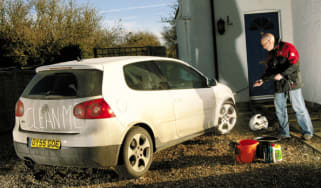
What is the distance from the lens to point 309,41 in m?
8.69

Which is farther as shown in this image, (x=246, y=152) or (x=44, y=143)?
(x=246, y=152)

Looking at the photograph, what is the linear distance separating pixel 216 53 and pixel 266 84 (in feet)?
5.96

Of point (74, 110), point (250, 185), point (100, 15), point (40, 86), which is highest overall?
point (100, 15)

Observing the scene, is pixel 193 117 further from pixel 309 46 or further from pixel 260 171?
pixel 309 46

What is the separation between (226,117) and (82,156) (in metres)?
3.47

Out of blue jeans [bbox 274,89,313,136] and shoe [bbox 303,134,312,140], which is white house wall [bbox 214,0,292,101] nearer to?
blue jeans [bbox 274,89,313,136]

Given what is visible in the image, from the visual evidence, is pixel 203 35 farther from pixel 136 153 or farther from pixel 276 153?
pixel 136 153

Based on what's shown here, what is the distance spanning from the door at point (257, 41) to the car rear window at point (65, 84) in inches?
266

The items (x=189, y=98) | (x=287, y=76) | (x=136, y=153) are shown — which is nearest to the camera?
(x=136, y=153)

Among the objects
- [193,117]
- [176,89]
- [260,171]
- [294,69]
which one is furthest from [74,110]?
[294,69]

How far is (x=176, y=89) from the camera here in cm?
522

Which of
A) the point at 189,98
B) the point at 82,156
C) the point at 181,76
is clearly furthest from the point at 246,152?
the point at 82,156

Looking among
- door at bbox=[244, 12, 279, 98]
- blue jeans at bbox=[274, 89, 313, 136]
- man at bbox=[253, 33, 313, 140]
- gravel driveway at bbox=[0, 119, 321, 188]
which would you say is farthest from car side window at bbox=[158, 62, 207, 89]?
door at bbox=[244, 12, 279, 98]

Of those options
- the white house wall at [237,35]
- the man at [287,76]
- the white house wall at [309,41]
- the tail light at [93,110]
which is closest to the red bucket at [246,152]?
the man at [287,76]
